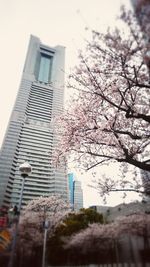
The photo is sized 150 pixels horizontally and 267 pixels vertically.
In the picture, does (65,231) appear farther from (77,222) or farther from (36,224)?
(36,224)

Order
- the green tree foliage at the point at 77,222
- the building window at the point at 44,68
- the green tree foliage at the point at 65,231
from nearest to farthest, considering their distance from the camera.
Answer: the green tree foliage at the point at 65,231, the green tree foliage at the point at 77,222, the building window at the point at 44,68

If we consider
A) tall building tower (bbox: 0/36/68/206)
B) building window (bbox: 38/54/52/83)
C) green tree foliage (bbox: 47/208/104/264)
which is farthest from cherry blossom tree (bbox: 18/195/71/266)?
building window (bbox: 38/54/52/83)

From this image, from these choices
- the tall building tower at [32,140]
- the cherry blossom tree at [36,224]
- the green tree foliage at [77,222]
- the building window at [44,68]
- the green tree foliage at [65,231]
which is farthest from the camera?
the building window at [44,68]

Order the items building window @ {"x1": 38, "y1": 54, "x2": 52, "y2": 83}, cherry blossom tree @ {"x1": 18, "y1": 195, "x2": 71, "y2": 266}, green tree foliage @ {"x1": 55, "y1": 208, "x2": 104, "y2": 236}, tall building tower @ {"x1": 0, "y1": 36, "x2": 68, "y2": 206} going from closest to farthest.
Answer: cherry blossom tree @ {"x1": 18, "y1": 195, "x2": 71, "y2": 266} < green tree foliage @ {"x1": 55, "y1": 208, "x2": 104, "y2": 236} < tall building tower @ {"x1": 0, "y1": 36, "x2": 68, "y2": 206} < building window @ {"x1": 38, "y1": 54, "x2": 52, "y2": 83}

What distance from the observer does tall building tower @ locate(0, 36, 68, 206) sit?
92688mm

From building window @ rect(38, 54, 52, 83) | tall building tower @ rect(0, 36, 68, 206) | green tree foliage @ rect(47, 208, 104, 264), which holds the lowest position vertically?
green tree foliage @ rect(47, 208, 104, 264)

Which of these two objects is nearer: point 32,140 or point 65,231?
point 65,231

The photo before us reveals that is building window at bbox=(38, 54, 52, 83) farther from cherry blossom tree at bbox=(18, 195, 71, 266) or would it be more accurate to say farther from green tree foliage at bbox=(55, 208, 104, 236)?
green tree foliage at bbox=(55, 208, 104, 236)

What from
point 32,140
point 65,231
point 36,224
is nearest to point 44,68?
point 32,140

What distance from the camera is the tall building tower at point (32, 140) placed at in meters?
92.7

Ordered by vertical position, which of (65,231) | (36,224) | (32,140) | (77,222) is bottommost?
(65,231)

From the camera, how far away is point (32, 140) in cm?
9675

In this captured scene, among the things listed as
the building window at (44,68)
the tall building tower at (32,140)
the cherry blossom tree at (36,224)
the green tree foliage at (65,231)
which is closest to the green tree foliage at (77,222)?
the green tree foliage at (65,231)

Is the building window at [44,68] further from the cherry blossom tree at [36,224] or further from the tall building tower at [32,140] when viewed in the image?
the cherry blossom tree at [36,224]
